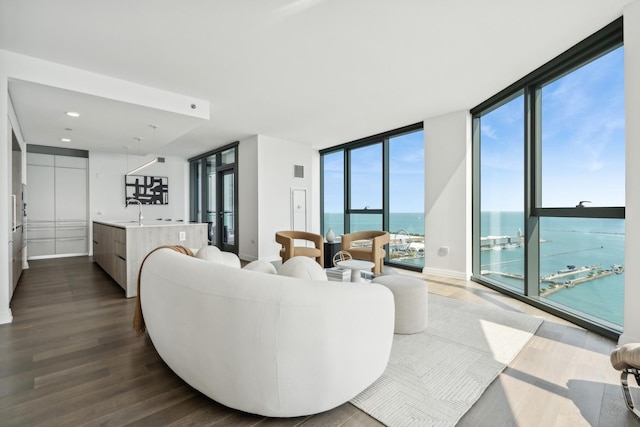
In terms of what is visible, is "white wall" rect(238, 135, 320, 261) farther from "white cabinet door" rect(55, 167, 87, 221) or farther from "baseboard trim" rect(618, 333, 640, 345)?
"baseboard trim" rect(618, 333, 640, 345)

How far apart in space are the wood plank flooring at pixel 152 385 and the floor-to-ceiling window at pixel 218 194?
434 centimetres

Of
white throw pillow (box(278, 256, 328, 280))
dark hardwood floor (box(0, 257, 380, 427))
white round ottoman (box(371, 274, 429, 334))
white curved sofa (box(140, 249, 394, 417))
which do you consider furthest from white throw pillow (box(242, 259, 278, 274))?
white round ottoman (box(371, 274, 429, 334))

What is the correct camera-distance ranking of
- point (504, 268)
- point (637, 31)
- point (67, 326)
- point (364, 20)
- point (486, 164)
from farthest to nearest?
point (486, 164)
point (504, 268)
point (67, 326)
point (364, 20)
point (637, 31)

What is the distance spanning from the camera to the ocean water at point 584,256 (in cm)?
265

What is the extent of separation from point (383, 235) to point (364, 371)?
327cm

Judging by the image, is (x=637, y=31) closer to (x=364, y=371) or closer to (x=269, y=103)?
(x=364, y=371)

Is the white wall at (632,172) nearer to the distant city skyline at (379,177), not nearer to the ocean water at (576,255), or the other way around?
the ocean water at (576,255)

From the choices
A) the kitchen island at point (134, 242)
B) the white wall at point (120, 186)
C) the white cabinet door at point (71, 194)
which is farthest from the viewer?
the white wall at point (120, 186)

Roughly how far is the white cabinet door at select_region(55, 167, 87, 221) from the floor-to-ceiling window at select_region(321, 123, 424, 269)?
600cm

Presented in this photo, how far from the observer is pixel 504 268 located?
4074 millimetres

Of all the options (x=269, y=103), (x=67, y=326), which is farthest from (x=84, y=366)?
(x=269, y=103)

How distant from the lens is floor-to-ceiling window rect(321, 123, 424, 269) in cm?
555

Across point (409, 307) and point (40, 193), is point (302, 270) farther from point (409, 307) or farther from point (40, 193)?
point (40, 193)

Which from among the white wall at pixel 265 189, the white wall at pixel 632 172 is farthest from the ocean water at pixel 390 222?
the white wall at pixel 632 172
